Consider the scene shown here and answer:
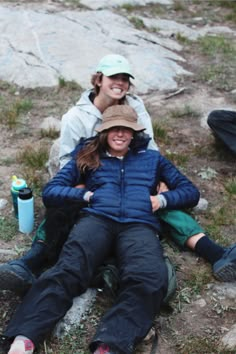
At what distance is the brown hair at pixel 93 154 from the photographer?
193 inches

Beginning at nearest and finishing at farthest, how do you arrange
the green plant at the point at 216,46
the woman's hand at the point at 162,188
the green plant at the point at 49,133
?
the woman's hand at the point at 162,188 < the green plant at the point at 49,133 < the green plant at the point at 216,46

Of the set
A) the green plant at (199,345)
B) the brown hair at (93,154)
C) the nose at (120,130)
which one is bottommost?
the green plant at (199,345)

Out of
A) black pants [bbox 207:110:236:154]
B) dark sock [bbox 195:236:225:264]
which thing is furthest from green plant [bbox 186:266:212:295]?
black pants [bbox 207:110:236:154]

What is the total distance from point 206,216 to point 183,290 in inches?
47.1

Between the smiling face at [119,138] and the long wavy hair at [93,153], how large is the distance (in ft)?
0.20

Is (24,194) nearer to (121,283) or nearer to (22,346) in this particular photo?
(121,283)

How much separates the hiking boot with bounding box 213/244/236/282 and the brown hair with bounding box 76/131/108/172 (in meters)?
1.37

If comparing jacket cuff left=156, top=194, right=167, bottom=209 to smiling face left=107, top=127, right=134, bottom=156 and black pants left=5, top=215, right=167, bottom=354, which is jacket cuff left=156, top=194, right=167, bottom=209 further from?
smiling face left=107, top=127, right=134, bottom=156

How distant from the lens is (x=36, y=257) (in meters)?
4.49

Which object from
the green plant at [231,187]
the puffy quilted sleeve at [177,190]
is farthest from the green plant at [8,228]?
the green plant at [231,187]

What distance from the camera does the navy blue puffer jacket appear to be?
460 cm

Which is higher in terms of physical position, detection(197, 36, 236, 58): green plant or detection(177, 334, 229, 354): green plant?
Answer: detection(177, 334, 229, 354): green plant

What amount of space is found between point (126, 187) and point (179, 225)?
61cm

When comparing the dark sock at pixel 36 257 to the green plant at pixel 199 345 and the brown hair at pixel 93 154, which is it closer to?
the brown hair at pixel 93 154
